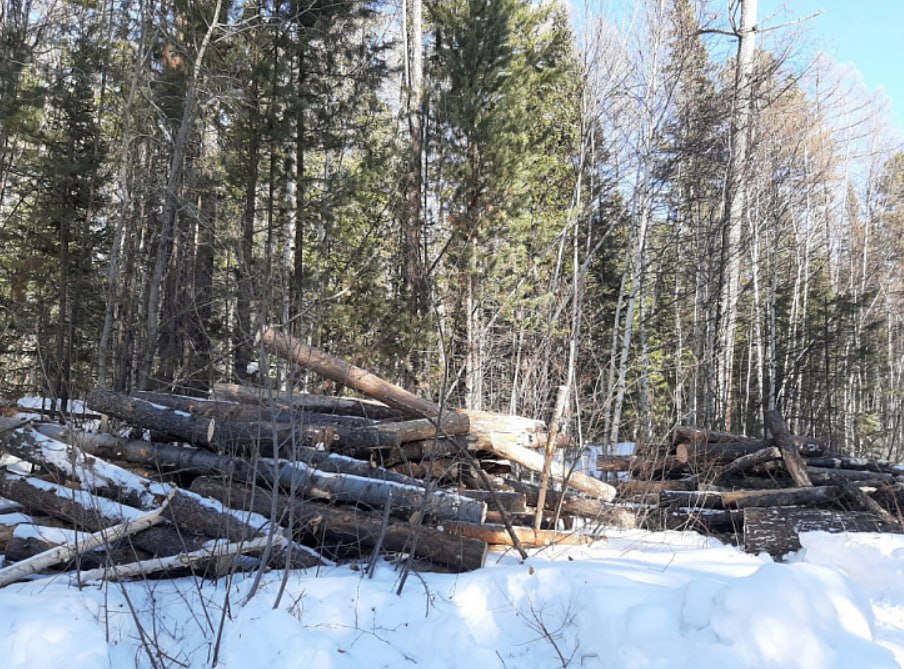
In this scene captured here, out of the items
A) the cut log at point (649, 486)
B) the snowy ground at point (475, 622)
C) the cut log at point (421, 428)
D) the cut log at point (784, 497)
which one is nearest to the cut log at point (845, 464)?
the cut log at point (784, 497)

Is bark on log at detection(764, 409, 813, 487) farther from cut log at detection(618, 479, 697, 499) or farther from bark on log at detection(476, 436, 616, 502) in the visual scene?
bark on log at detection(476, 436, 616, 502)

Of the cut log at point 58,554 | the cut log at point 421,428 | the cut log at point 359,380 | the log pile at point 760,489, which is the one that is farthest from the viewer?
the cut log at point 359,380

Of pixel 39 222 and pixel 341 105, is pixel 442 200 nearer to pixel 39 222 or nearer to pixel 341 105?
pixel 341 105

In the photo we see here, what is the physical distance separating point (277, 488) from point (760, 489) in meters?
5.90

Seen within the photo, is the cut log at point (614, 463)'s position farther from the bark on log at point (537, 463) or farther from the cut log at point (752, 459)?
the bark on log at point (537, 463)

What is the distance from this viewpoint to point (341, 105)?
44.1 feet

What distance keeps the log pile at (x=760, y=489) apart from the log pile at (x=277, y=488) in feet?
3.92

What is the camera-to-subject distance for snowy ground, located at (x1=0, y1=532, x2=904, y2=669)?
3.18m

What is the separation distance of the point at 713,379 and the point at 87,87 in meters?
16.3

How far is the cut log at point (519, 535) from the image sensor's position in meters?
4.73

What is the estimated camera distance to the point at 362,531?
4.72 metres

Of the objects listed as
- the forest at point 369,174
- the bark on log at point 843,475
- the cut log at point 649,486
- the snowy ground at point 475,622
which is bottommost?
the snowy ground at point 475,622

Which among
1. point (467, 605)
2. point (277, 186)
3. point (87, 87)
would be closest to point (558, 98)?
point (277, 186)

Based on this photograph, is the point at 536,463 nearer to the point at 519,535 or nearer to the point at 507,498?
the point at 507,498
